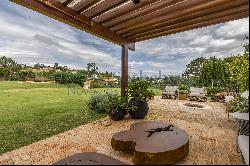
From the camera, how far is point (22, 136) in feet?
16.9

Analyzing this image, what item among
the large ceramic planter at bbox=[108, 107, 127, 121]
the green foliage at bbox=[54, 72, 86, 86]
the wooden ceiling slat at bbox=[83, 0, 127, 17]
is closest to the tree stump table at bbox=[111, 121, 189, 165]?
the large ceramic planter at bbox=[108, 107, 127, 121]

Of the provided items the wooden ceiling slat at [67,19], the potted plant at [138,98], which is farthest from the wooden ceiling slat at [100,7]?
the potted plant at [138,98]

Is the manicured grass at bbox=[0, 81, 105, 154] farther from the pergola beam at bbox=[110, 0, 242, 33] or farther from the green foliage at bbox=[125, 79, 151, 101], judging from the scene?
the pergola beam at bbox=[110, 0, 242, 33]

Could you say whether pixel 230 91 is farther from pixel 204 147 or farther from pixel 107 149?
pixel 107 149

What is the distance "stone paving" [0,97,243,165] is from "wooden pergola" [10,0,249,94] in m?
3.01

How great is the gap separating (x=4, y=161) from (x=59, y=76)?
18.4 m

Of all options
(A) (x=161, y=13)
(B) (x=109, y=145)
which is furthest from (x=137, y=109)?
(A) (x=161, y=13)

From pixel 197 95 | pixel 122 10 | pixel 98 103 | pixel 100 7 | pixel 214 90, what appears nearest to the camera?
pixel 100 7

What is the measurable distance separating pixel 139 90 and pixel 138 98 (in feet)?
0.94

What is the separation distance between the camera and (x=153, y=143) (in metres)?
3.59

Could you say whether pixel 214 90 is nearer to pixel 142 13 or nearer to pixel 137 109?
pixel 137 109

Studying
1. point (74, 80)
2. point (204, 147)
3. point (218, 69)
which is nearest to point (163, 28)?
point (204, 147)

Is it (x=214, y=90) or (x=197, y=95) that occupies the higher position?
(x=214, y=90)

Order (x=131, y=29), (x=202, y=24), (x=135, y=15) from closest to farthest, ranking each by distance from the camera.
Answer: (x=135, y=15)
(x=202, y=24)
(x=131, y=29)
